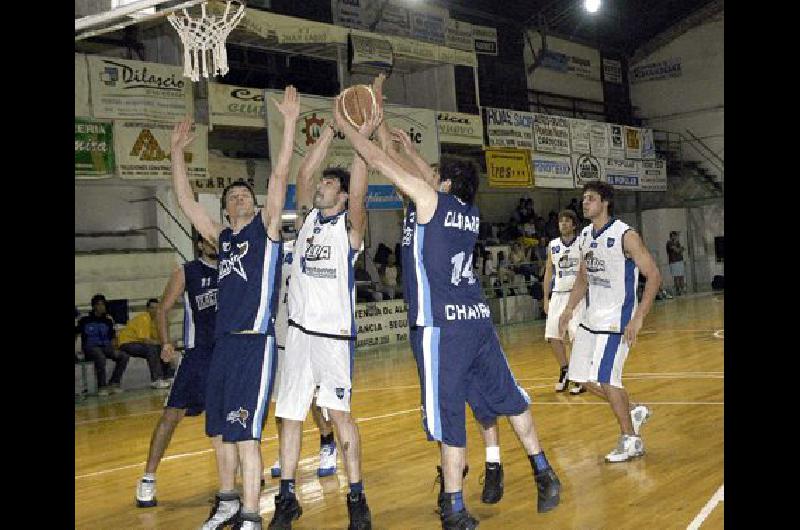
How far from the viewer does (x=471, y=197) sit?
196 inches

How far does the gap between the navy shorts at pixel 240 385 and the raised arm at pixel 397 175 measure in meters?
1.09

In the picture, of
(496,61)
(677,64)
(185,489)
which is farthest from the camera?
(677,64)

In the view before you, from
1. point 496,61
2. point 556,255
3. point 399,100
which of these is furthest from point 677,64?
point 556,255

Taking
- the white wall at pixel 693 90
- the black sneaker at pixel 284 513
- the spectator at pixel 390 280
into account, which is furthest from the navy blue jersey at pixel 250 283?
the white wall at pixel 693 90

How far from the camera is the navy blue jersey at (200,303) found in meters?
5.93

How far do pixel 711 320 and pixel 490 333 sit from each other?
47.0ft

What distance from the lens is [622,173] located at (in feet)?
88.6

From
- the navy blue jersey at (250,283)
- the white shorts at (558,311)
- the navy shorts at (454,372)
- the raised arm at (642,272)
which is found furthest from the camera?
the white shorts at (558,311)

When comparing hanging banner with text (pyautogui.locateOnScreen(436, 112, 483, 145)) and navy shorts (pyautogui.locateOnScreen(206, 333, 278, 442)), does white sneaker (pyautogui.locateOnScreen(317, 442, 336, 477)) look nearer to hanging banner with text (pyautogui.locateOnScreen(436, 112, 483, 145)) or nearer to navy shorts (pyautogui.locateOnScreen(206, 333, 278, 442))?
navy shorts (pyautogui.locateOnScreen(206, 333, 278, 442))

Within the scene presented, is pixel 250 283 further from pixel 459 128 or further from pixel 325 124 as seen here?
pixel 459 128

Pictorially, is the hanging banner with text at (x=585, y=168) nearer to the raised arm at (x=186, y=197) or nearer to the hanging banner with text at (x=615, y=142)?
the hanging banner with text at (x=615, y=142)

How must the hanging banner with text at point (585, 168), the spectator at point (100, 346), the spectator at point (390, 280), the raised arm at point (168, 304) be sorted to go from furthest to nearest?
the hanging banner with text at point (585, 168) → the spectator at point (390, 280) → the spectator at point (100, 346) → the raised arm at point (168, 304)
